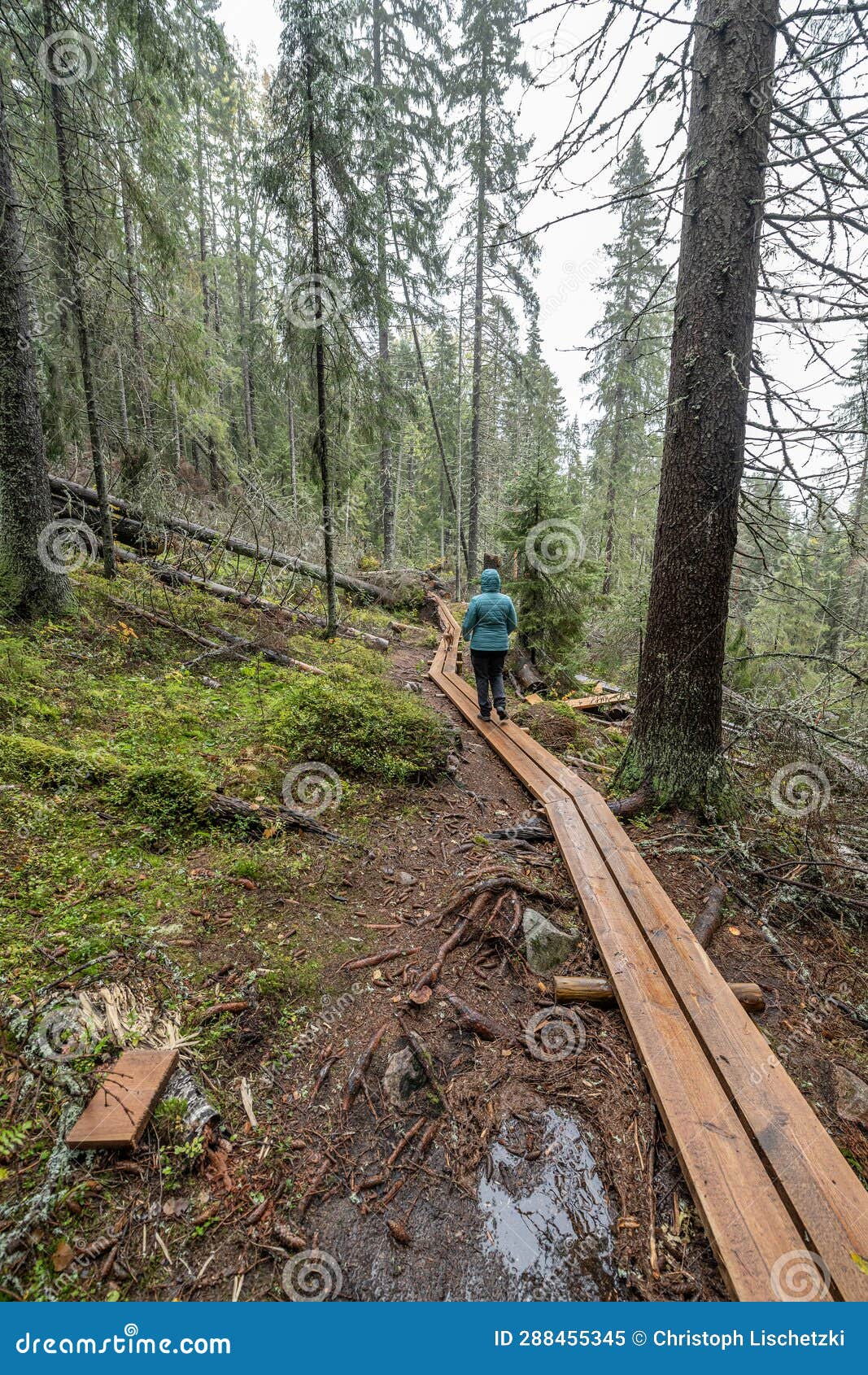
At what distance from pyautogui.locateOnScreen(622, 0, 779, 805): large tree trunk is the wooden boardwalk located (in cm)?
168

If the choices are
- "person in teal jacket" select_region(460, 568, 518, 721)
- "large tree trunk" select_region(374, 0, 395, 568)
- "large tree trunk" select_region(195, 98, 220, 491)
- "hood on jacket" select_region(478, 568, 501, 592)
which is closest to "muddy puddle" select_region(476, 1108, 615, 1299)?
"person in teal jacket" select_region(460, 568, 518, 721)

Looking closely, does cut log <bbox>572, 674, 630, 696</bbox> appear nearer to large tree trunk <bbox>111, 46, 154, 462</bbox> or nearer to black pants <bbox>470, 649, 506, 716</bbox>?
black pants <bbox>470, 649, 506, 716</bbox>

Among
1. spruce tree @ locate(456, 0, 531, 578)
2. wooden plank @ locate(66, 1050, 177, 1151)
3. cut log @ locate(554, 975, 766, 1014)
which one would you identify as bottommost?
cut log @ locate(554, 975, 766, 1014)

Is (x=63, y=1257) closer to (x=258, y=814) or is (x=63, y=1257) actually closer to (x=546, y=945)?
(x=546, y=945)

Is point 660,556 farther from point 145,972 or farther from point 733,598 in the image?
point 145,972

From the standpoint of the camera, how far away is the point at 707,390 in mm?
4441

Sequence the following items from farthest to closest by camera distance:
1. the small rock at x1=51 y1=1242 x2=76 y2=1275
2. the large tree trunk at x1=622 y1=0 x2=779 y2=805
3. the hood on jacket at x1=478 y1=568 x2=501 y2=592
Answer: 1. the hood on jacket at x1=478 y1=568 x2=501 y2=592
2. the large tree trunk at x1=622 y1=0 x2=779 y2=805
3. the small rock at x1=51 y1=1242 x2=76 y2=1275

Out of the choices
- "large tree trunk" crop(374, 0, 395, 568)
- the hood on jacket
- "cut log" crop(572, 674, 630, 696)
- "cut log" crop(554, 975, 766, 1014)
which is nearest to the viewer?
"cut log" crop(554, 975, 766, 1014)

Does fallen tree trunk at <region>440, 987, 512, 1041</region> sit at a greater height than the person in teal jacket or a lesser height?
lesser

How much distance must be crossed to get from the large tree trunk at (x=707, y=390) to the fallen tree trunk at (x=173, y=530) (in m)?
7.66

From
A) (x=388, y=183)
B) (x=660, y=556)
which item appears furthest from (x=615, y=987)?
(x=388, y=183)

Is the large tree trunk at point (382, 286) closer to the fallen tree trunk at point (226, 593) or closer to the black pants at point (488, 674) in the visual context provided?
the fallen tree trunk at point (226, 593)

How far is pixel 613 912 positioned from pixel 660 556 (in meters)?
3.18

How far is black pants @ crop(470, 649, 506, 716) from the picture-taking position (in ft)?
26.1
